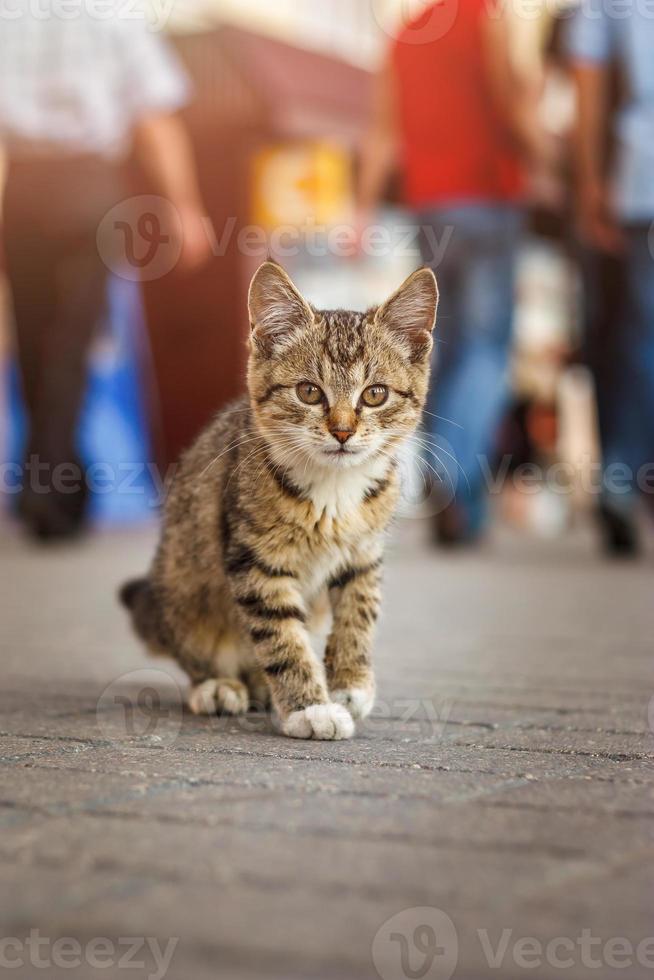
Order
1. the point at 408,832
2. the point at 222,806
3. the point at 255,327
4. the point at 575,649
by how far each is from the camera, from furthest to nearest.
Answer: the point at 575,649 → the point at 255,327 → the point at 222,806 → the point at 408,832

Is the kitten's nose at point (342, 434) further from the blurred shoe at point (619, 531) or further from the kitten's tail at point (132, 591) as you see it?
the blurred shoe at point (619, 531)

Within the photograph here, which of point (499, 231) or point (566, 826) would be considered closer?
point (566, 826)

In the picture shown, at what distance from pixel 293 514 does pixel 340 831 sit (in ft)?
3.13

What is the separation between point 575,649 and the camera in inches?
139

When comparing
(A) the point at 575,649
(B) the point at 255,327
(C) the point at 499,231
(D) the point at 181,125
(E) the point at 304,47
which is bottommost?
(A) the point at 575,649

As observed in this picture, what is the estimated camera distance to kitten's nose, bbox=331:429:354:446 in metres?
2.50

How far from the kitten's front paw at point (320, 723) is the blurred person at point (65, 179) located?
4777 millimetres

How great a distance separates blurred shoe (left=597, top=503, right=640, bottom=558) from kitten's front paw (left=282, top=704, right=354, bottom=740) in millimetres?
4163

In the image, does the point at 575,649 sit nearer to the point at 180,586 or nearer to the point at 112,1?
the point at 180,586

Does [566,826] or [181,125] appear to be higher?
[181,125]

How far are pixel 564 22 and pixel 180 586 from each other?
471cm

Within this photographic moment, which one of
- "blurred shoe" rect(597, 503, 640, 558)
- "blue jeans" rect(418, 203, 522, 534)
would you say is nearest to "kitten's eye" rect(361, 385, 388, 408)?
"blue jeans" rect(418, 203, 522, 534)

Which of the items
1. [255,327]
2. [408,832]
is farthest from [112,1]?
[408,832]

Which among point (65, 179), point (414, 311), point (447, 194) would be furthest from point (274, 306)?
point (65, 179)
